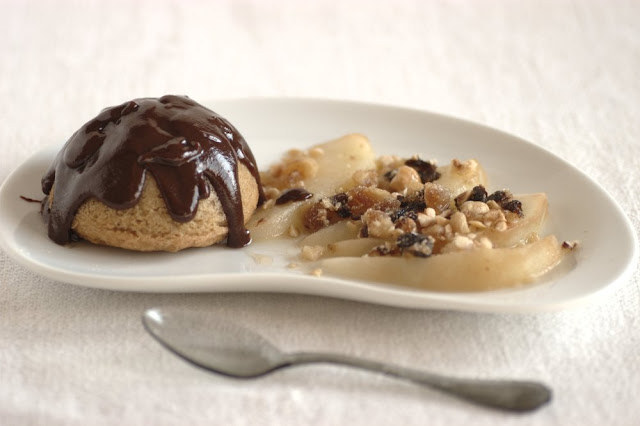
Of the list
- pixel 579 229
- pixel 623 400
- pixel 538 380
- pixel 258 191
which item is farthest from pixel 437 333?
pixel 258 191

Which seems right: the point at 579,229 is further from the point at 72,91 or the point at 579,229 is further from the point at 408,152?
the point at 72,91

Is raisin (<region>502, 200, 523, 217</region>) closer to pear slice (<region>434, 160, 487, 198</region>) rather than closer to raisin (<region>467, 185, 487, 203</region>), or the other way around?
raisin (<region>467, 185, 487, 203</region>)

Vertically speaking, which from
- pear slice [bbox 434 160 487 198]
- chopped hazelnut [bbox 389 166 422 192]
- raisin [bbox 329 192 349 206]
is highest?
pear slice [bbox 434 160 487 198]

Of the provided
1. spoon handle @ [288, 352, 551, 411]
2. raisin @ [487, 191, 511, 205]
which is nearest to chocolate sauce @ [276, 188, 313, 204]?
raisin @ [487, 191, 511, 205]

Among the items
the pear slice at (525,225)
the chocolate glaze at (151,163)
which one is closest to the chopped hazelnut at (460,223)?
the pear slice at (525,225)

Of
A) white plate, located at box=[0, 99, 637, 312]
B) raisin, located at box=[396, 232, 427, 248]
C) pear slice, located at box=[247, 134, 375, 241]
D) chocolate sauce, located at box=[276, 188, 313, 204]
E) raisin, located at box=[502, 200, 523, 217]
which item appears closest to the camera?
white plate, located at box=[0, 99, 637, 312]

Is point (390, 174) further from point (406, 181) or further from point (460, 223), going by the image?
point (460, 223)

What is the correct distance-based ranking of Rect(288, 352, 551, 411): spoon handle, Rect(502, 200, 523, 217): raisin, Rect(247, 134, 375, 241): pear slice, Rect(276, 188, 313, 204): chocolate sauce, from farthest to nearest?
Rect(276, 188, 313, 204): chocolate sauce
Rect(247, 134, 375, 241): pear slice
Rect(502, 200, 523, 217): raisin
Rect(288, 352, 551, 411): spoon handle

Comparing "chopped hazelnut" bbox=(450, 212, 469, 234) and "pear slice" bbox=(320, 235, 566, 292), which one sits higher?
"chopped hazelnut" bbox=(450, 212, 469, 234)
